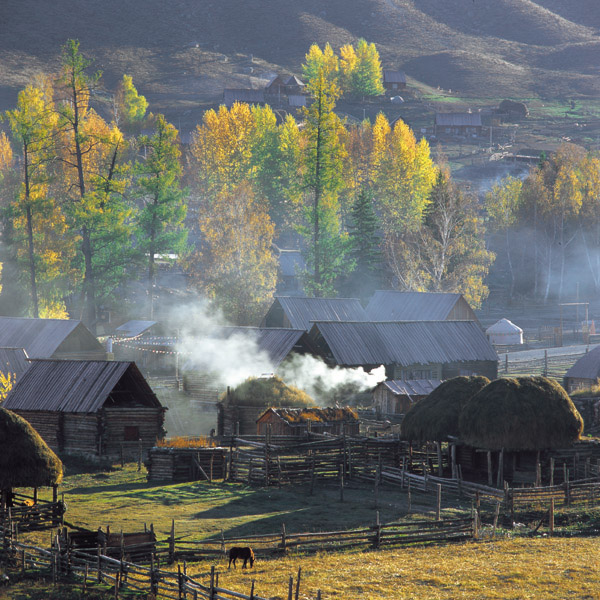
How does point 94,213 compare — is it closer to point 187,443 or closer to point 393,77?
point 187,443

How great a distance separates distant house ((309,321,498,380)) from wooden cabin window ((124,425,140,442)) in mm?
15528

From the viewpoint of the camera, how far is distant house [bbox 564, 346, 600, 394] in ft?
172

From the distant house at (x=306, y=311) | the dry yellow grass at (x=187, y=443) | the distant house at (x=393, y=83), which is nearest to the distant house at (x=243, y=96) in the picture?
the distant house at (x=393, y=83)

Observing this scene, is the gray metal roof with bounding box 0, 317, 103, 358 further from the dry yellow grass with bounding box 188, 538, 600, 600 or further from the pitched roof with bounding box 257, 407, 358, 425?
the dry yellow grass with bounding box 188, 538, 600, 600

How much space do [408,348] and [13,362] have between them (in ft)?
72.1

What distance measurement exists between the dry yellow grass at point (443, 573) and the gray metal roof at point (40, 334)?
37.4 meters

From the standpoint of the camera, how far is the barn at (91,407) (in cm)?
4006

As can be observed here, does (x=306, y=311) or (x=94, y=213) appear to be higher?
(x=94, y=213)

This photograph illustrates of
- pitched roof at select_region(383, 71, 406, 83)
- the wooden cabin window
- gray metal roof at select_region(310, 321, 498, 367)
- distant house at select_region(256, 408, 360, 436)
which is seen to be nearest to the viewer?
the wooden cabin window

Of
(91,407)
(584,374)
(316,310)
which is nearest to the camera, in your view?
(91,407)

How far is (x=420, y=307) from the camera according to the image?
6794 centimetres

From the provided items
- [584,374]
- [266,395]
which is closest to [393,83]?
[584,374]

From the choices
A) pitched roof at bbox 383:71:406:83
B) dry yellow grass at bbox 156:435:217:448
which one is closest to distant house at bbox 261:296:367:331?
dry yellow grass at bbox 156:435:217:448

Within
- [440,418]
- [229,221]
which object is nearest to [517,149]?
[229,221]
